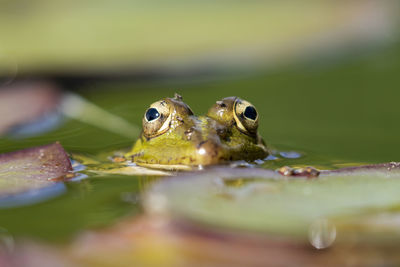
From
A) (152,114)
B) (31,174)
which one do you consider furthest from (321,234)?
(152,114)

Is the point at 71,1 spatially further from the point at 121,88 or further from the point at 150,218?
the point at 150,218

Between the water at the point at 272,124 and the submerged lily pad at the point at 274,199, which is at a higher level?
the water at the point at 272,124

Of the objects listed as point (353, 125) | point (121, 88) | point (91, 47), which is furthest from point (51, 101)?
point (353, 125)

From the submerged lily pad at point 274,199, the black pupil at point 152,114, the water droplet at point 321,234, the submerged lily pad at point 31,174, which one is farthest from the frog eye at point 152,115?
the water droplet at point 321,234

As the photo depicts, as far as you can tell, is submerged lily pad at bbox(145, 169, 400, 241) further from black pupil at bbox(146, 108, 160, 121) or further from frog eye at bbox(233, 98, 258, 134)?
black pupil at bbox(146, 108, 160, 121)

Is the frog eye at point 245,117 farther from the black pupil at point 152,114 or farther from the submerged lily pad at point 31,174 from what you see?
the submerged lily pad at point 31,174

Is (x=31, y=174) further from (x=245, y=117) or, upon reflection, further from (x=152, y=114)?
(x=245, y=117)
